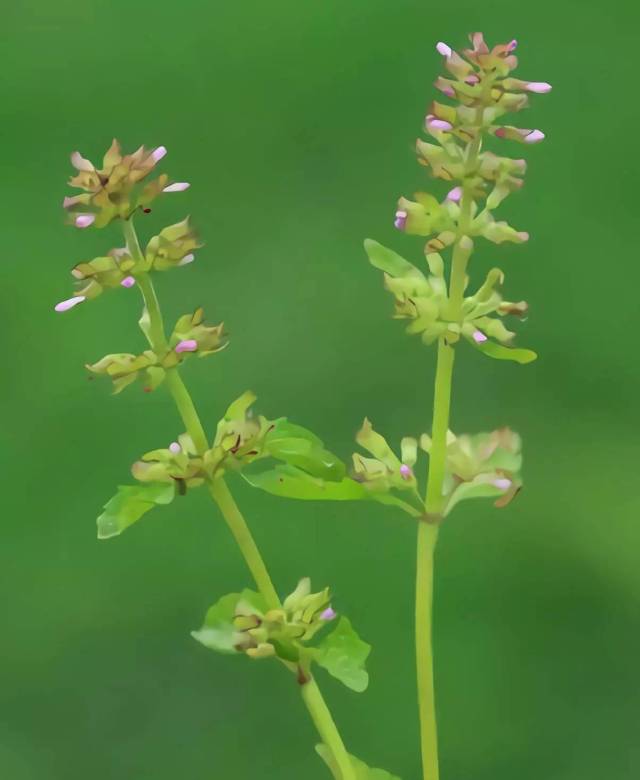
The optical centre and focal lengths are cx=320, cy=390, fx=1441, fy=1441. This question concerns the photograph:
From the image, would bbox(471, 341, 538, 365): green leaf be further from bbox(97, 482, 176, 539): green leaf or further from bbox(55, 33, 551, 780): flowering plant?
bbox(97, 482, 176, 539): green leaf

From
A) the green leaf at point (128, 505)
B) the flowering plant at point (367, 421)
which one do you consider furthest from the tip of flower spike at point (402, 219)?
the green leaf at point (128, 505)

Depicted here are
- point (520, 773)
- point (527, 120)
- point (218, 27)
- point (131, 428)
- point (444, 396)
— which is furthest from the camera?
point (218, 27)

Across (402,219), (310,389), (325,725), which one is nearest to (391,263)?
(402,219)

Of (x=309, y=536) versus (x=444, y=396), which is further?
(x=309, y=536)

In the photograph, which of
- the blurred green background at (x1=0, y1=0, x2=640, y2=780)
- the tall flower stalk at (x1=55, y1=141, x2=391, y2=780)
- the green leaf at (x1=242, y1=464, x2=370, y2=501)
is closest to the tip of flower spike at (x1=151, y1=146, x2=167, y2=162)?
the tall flower stalk at (x1=55, y1=141, x2=391, y2=780)

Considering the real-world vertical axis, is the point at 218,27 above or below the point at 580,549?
above

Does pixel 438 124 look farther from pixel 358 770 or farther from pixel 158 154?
pixel 358 770

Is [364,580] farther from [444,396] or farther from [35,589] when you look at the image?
[444,396]

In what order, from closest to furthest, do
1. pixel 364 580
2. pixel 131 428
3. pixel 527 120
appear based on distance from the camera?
1. pixel 364 580
2. pixel 131 428
3. pixel 527 120

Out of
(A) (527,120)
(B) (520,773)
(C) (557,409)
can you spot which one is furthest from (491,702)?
(A) (527,120)
